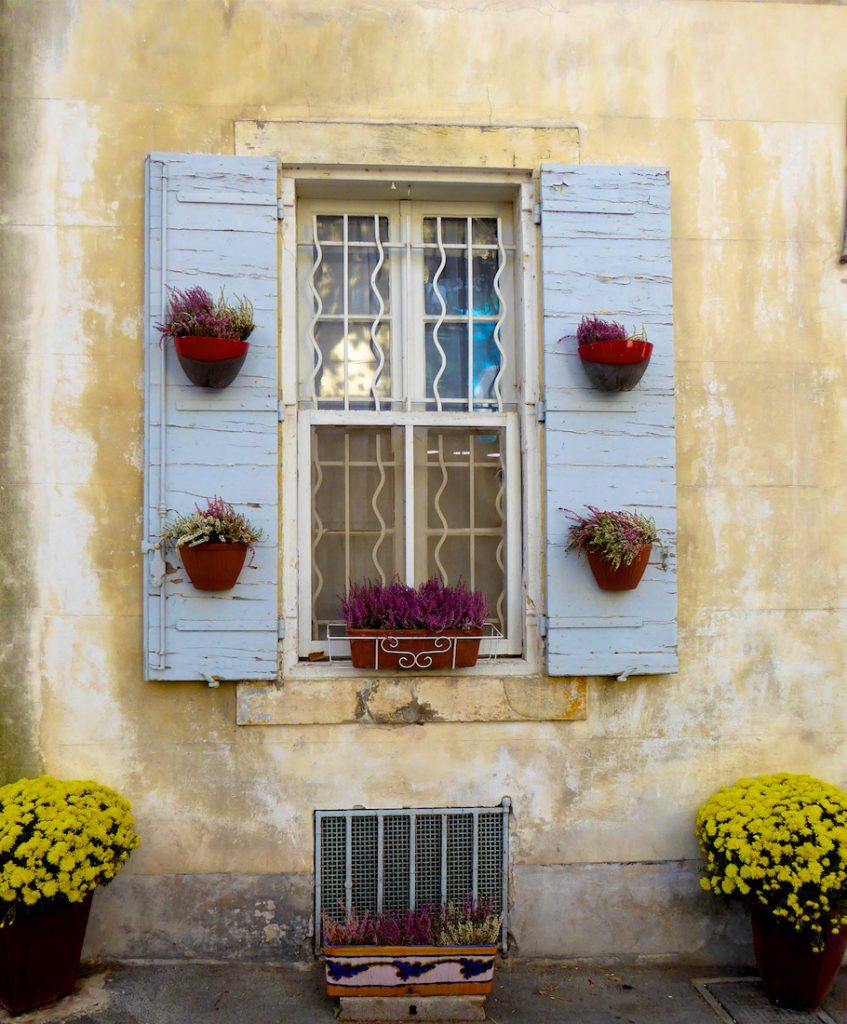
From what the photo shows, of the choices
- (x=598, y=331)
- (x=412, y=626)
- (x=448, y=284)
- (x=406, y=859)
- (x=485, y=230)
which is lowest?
(x=406, y=859)

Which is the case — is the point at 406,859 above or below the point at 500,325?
below

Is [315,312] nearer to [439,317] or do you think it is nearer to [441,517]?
[439,317]

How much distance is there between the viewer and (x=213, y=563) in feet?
13.3

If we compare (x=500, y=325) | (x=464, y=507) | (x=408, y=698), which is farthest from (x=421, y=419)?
(x=408, y=698)

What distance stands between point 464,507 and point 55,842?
2172mm

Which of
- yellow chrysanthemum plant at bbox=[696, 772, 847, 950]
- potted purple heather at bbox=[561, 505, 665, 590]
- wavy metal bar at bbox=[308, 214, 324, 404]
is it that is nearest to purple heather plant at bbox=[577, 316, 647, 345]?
potted purple heather at bbox=[561, 505, 665, 590]

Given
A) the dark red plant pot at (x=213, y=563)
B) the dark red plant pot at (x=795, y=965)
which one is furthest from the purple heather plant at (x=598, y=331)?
the dark red plant pot at (x=795, y=965)

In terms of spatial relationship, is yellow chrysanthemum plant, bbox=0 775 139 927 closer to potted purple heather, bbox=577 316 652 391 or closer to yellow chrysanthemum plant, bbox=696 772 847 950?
yellow chrysanthemum plant, bbox=696 772 847 950

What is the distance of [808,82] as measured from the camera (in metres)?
4.53

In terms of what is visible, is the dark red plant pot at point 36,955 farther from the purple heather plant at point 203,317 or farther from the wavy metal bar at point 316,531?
the purple heather plant at point 203,317

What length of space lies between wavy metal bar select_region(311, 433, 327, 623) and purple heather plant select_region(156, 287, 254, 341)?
621mm

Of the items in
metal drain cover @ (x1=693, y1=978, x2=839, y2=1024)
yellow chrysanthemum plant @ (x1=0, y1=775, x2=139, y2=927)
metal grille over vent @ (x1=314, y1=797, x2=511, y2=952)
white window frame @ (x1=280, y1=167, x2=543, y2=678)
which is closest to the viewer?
yellow chrysanthemum plant @ (x1=0, y1=775, x2=139, y2=927)

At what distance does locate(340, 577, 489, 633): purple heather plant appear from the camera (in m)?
4.17

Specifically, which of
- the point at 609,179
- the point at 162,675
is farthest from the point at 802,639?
the point at 162,675
